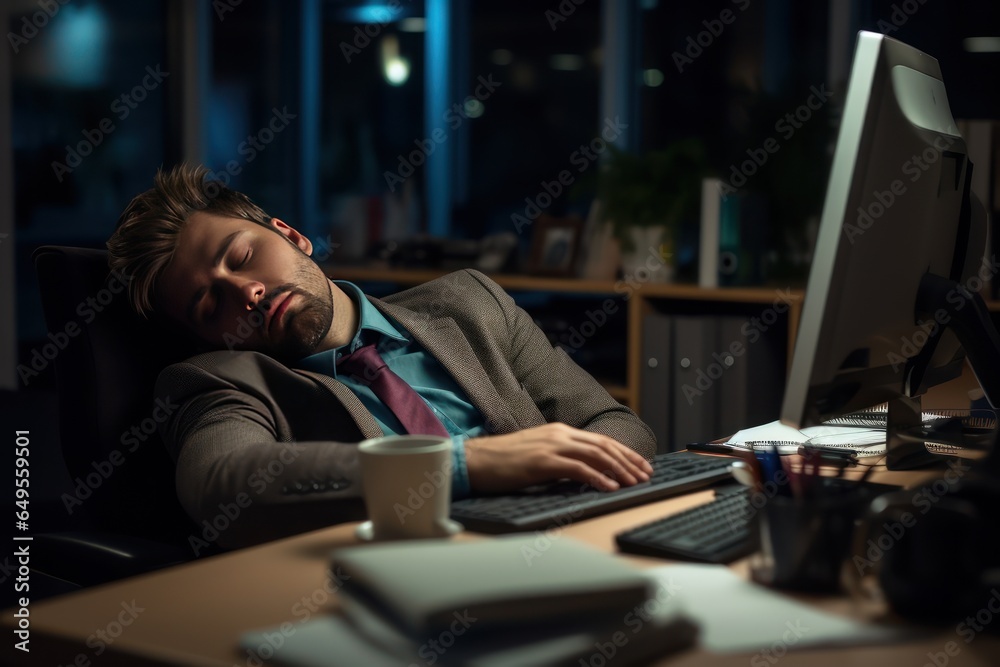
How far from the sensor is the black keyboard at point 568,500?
3.35 ft

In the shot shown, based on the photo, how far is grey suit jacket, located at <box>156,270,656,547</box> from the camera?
115 cm

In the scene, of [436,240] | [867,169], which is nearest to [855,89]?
[867,169]

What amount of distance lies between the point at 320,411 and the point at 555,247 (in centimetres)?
198

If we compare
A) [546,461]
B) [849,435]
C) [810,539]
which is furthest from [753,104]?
[810,539]

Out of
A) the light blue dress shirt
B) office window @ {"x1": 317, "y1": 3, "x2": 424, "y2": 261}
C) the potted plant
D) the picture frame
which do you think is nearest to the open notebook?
the light blue dress shirt

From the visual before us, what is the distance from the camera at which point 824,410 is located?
1.03 metres

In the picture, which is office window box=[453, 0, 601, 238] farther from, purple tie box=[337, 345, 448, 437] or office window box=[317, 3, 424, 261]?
purple tie box=[337, 345, 448, 437]

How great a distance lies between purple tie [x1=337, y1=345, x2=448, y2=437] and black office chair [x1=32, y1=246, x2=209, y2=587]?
1.04ft

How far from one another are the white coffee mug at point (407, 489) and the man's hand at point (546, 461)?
0.59 ft

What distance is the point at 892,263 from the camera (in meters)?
1.11

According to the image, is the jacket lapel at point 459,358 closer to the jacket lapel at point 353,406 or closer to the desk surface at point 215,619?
the jacket lapel at point 353,406

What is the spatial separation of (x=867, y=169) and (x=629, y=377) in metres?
2.13

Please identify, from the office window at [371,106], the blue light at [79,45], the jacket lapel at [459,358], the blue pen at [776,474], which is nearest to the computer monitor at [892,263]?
the blue pen at [776,474]

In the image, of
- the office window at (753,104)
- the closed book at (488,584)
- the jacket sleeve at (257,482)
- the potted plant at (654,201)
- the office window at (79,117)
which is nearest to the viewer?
the closed book at (488,584)
